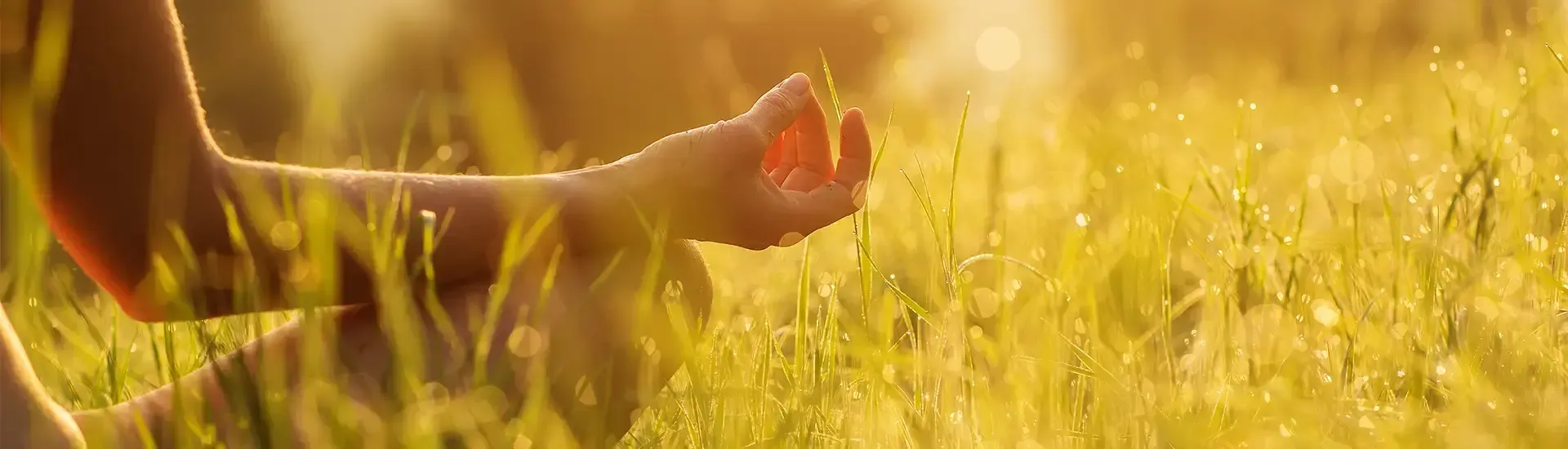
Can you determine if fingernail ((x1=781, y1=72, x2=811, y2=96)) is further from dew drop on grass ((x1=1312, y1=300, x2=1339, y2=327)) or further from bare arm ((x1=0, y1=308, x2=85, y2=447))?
bare arm ((x1=0, y1=308, x2=85, y2=447))

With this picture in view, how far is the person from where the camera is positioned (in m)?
1.04

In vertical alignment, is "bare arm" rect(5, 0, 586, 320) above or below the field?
above

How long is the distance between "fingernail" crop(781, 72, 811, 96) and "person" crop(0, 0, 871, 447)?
103 mm

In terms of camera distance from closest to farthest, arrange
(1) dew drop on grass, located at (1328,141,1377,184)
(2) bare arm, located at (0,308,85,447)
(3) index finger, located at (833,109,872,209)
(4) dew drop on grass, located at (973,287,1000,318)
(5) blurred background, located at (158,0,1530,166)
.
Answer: (2) bare arm, located at (0,308,85,447)
(3) index finger, located at (833,109,872,209)
(4) dew drop on grass, located at (973,287,1000,318)
(1) dew drop on grass, located at (1328,141,1377,184)
(5) blurred background, located at (158,0,1530,166)

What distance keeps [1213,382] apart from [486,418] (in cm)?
67

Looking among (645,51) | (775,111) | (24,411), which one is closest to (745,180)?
(775,111)

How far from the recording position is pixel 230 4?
298 inches

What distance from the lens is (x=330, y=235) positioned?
100 centimetres

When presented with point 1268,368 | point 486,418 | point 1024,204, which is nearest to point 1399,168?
point 1024,204

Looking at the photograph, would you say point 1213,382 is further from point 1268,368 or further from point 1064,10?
point 1064,10

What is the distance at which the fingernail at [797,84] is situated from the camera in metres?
1.39

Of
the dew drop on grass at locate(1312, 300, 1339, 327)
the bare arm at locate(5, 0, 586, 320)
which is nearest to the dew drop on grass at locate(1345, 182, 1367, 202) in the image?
the dew drop on grass at locate(1312, 300, 1339, 327)

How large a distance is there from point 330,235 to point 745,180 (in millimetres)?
462

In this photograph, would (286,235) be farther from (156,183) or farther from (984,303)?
(984,303)
